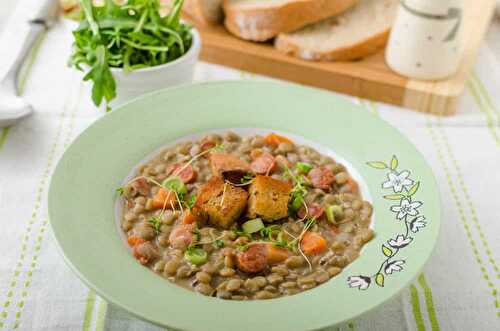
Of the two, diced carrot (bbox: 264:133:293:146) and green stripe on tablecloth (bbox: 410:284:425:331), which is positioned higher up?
diced carrot (bbox: 264:133:293:146)

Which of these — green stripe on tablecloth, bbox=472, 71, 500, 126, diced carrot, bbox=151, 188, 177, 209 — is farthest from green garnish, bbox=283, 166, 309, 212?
green stripe on tablecloth, bbox=472, 71, 500, 126

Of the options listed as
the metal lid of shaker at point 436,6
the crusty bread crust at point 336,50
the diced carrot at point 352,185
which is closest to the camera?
the diced carrot at point 352,185

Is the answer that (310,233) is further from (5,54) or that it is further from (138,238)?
(5,54)

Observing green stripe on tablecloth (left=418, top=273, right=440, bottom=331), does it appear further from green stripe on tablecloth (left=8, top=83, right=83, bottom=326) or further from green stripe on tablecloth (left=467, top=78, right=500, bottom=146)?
green stripe on tablecloth (left=8, top=83, right=83, bottom=326)

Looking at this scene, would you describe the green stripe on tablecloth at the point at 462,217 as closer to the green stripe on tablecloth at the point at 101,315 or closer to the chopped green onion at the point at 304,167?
the chopped green onion at the point at 304,167

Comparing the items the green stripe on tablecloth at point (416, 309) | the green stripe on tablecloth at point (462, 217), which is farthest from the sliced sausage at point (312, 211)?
the green stripe on tablecloth at point (462, 217)

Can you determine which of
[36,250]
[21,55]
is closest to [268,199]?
[36,250]

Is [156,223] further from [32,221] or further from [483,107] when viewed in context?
[483,107]
